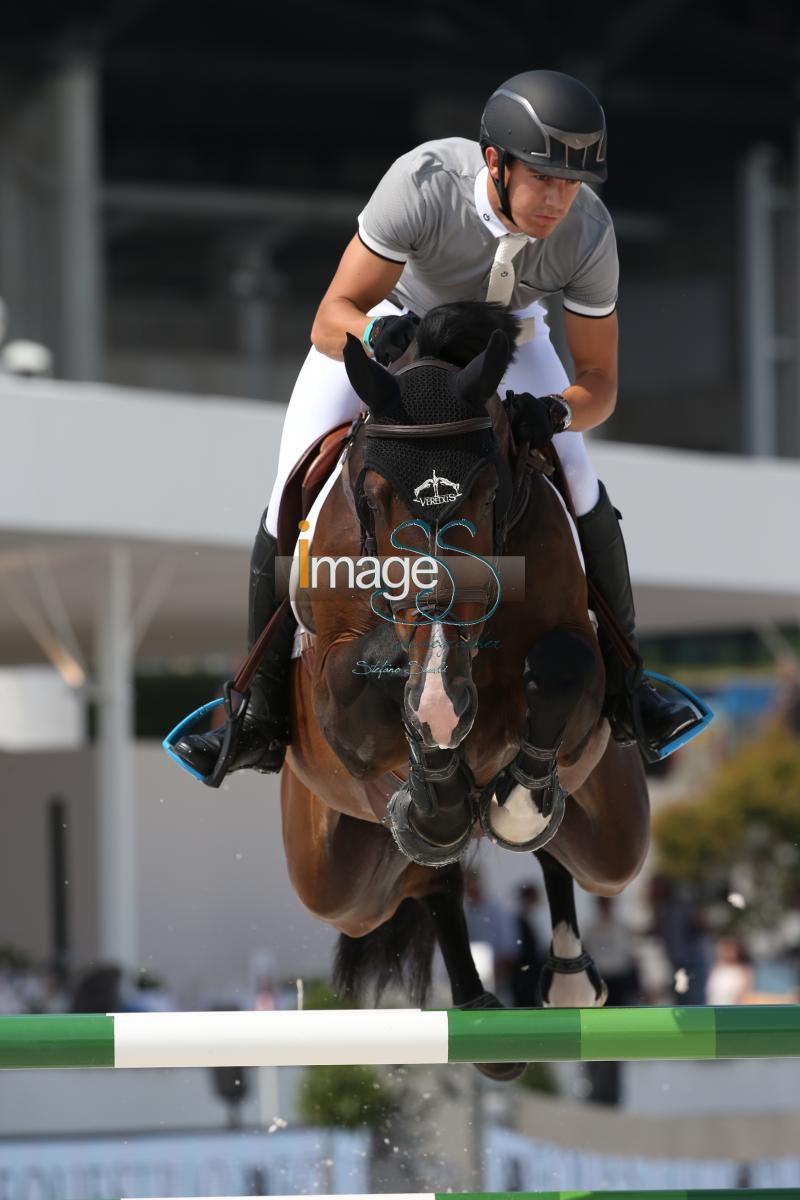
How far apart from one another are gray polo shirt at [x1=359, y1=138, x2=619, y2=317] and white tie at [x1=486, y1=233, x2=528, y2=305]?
27 mm

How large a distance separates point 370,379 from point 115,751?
658 centimetres

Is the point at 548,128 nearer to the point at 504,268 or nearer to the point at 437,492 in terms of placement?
the point at 504,268

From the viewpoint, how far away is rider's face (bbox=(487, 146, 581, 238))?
305cm

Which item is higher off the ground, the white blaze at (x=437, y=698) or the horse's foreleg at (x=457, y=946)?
the white blaze at (x=437, y=698)

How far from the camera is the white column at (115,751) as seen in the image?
349 inches

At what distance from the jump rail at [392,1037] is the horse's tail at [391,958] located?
129 centimetres

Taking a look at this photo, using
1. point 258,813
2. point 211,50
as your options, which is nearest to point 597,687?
point 258,813

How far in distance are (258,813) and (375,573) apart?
391 centimetres

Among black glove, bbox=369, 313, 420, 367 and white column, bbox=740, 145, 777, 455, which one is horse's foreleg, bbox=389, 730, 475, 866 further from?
white column, bbox=740, 145, 777, 455

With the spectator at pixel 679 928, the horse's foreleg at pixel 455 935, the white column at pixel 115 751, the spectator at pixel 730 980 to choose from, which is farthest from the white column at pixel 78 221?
the horse's foreleg at pixel 455 935

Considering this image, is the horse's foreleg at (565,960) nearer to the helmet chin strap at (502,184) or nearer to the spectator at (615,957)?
the helmet chin strap at (502,184)

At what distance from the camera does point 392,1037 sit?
2803 mm

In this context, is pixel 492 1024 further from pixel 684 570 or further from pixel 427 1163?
pixel 684 570

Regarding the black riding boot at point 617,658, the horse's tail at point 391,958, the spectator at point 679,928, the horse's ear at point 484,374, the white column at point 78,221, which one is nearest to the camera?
the horse's ear at point 484,374
